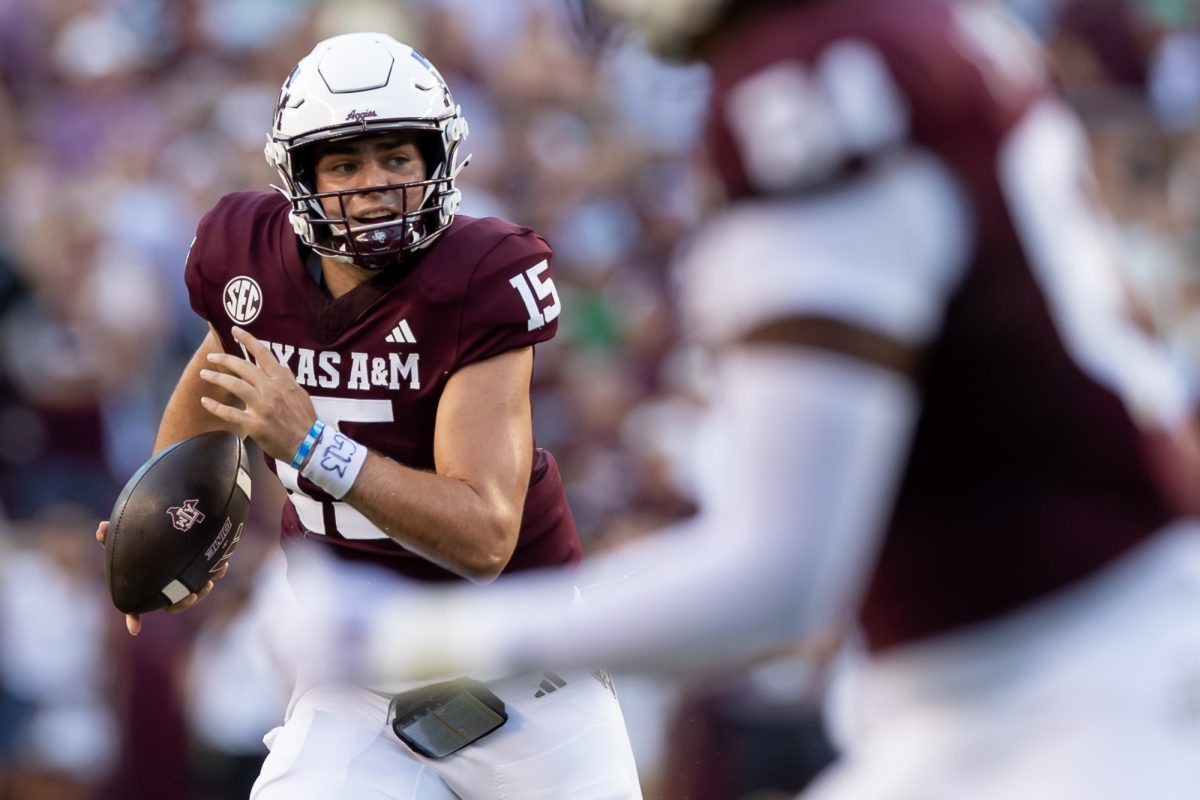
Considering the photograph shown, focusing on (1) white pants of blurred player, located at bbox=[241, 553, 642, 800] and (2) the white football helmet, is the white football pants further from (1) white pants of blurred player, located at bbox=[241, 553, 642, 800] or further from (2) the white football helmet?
(2) the white football helmet

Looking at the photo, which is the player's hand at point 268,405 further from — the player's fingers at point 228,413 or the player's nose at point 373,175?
the player's nose at point 373,175

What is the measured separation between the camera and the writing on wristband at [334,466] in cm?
295

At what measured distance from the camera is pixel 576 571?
3330mm

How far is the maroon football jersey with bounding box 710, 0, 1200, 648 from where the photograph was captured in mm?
1485

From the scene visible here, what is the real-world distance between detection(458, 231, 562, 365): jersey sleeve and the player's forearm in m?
0.27

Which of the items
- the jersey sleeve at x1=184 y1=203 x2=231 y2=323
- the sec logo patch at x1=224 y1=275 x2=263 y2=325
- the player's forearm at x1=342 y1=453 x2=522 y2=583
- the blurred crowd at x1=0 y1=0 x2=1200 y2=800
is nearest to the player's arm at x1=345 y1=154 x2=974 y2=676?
the player's forearm at x1=342 y1=453 x2=522 y2=583

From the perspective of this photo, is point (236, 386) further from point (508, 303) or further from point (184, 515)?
point (508, 303)

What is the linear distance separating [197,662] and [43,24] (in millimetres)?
3286

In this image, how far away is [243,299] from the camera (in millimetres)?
3281

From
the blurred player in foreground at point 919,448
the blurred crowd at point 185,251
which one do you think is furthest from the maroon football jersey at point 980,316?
the blurred crowd at point 185,251

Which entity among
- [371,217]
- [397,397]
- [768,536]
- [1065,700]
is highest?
[768,536]

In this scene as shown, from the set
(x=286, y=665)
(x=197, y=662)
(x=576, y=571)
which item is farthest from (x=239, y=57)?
(x=286, y=665)

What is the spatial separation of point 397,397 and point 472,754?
26.5 inches

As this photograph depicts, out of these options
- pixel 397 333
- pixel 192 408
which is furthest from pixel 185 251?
pixel 397 333
